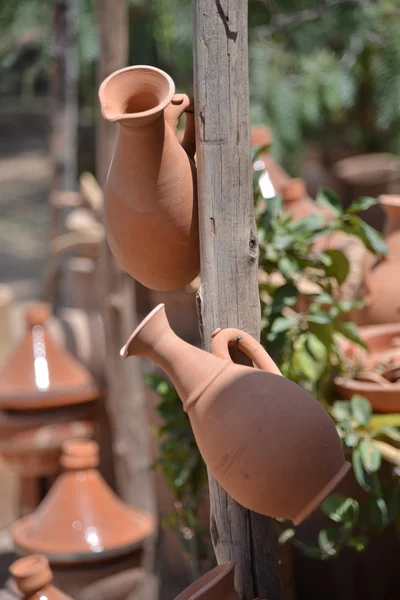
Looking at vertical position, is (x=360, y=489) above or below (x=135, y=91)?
below

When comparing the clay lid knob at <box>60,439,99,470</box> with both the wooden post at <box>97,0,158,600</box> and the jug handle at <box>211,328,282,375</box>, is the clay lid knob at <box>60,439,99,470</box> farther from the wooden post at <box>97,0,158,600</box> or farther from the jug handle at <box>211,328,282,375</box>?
the jug handle at <box>211,328,282,375</box>

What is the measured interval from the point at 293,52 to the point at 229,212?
4.57 meters

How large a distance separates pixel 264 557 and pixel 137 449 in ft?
6.71

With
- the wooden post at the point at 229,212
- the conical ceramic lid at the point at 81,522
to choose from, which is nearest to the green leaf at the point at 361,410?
the wooden post at the point at 229,212

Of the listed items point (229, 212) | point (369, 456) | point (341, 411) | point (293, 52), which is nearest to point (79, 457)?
point (341, 411)

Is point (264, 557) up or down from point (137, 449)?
up

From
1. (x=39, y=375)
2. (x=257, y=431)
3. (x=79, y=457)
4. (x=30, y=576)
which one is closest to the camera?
(x=257, y=431)

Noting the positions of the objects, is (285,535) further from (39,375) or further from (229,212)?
(39,375)

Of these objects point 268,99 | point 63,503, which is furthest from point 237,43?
point 268,99

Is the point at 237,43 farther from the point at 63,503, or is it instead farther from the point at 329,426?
the point at 63,503

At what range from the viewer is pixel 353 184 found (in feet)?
18.0

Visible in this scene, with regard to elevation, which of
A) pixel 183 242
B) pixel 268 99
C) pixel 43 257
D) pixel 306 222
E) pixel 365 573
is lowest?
pixel 43 257

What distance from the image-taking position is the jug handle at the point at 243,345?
4.63 feet

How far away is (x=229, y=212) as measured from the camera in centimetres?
145
